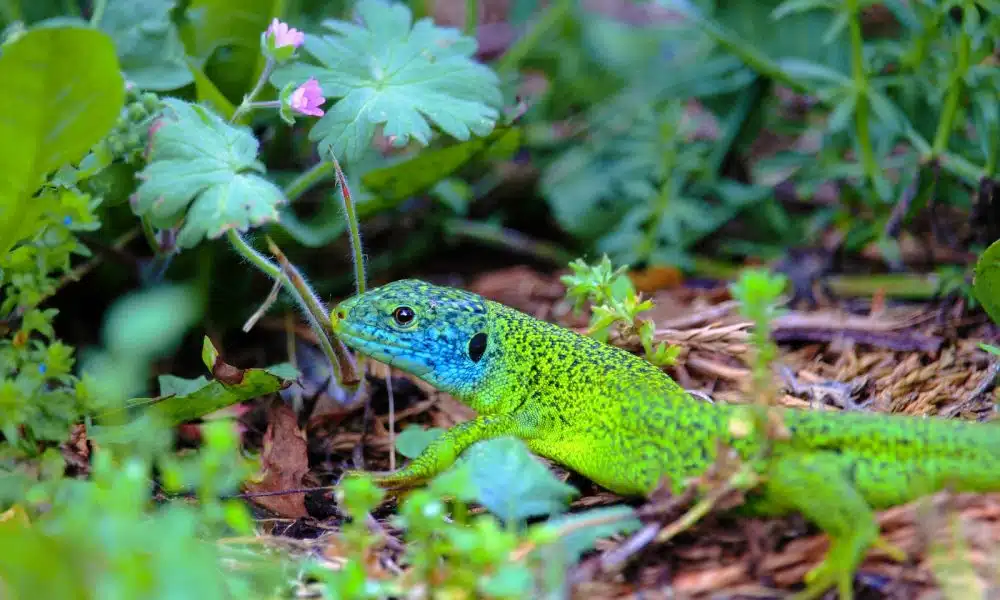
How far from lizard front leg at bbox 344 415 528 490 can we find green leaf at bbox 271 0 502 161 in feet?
3.62

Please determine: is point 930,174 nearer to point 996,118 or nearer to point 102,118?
point 996,118

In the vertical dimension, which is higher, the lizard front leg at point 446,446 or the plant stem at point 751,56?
the plant stem at point 751,56

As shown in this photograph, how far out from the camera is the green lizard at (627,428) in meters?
2.77

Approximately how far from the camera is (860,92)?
4.96 m

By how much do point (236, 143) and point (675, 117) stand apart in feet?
10.4

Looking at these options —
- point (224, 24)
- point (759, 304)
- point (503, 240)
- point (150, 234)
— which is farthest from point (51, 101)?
point (503, 240)

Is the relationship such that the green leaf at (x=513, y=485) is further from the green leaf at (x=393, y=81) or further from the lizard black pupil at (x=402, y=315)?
the green leaf at (x=393, y=81)

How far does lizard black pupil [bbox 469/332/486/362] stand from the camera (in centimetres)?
382

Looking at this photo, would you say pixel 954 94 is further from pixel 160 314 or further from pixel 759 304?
pixel 160 314

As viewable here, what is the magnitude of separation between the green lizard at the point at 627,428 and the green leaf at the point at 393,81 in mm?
641

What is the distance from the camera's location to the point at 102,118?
3.19 metres

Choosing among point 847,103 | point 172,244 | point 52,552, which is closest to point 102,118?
point 172,244

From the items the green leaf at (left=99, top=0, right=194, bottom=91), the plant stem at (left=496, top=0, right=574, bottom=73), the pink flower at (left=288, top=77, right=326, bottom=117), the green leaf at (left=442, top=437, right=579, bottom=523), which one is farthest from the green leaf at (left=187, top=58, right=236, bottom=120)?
the green leaf at (left=442, top=437, right=579, bottom=523)

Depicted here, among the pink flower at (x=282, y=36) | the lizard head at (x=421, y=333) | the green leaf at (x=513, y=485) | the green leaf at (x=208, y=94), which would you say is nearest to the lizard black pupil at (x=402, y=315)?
the lizard head at (x=421, y=333)
